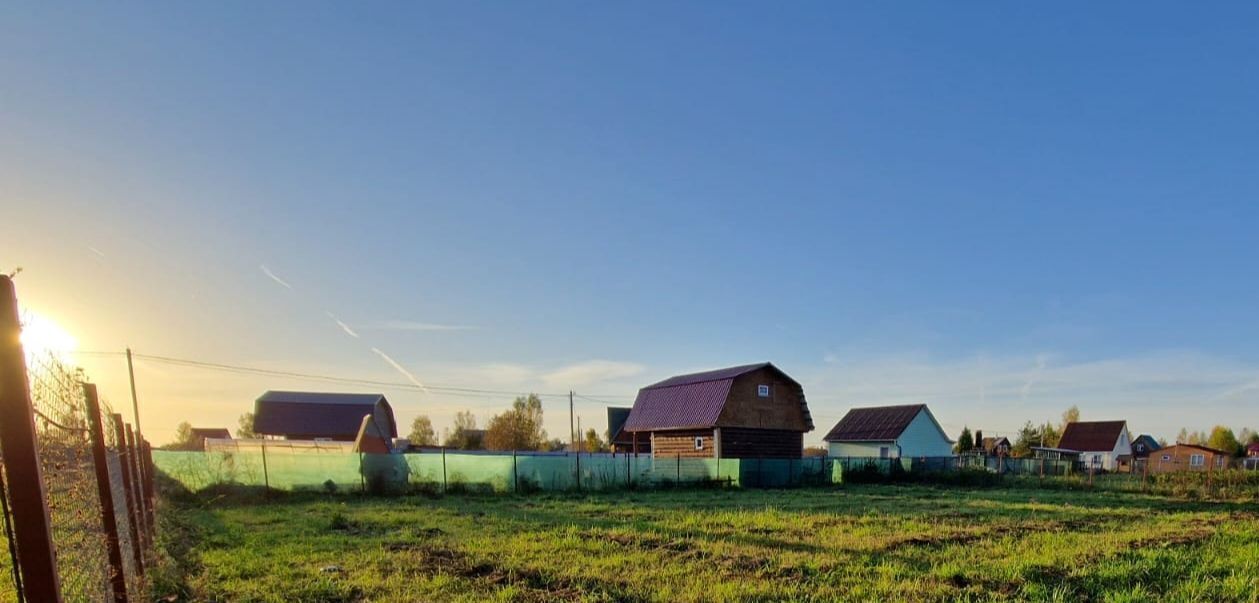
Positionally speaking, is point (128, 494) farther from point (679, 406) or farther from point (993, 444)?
point (993, 444)

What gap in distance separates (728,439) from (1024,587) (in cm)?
1935

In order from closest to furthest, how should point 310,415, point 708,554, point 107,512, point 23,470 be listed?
point 23,470 < point 107,512 < point 708,554 < point 310,415

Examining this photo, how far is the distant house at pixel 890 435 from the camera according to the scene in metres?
36.5

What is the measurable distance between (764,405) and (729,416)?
2.41 meters

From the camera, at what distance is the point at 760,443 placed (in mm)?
26375

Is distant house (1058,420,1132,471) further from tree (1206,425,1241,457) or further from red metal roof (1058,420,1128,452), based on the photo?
tree (1206,425,1241,457)

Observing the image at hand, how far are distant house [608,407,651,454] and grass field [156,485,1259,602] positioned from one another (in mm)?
19554

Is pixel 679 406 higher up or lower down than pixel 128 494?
lower down

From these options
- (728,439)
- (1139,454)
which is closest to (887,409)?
(728,439)

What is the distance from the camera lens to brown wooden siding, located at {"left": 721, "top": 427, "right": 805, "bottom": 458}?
25.1 m

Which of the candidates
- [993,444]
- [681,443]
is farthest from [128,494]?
[993,444]

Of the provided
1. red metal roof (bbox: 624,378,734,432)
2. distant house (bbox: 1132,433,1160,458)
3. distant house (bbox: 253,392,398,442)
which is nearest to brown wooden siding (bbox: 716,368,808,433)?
red metal roof (bbox: 624,378,734,432)

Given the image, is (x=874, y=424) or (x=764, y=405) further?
(x=874, y=424)

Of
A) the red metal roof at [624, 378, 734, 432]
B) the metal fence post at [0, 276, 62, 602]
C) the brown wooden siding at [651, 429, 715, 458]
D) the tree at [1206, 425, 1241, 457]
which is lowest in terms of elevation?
the tree at [1206, 425, 1241, 457]
